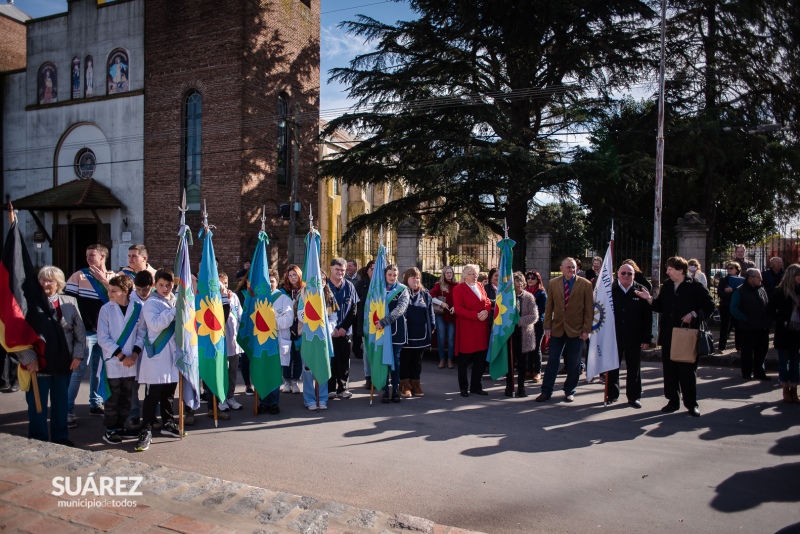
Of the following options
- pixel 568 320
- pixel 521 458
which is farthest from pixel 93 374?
pixel 568 320

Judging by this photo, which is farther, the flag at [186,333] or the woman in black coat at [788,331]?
the woman in black coat at [788,331]

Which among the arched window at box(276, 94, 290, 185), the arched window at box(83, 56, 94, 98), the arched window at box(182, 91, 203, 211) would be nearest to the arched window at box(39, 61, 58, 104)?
the arched window at box(83, 56, 94, 98)

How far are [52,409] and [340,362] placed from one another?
372 cm

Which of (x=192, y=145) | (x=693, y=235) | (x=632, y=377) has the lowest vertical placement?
(x=632, y=377)

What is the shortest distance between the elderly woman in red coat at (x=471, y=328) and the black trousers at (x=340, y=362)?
5.60 feet

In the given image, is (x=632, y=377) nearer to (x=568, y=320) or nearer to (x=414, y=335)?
(x=568, y=320)

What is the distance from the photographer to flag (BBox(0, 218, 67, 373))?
5.54 metres

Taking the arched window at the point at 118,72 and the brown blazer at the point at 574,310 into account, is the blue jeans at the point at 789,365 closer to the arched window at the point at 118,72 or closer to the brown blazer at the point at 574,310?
the brown blazer at the point at 574,310

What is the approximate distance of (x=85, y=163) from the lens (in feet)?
86.1

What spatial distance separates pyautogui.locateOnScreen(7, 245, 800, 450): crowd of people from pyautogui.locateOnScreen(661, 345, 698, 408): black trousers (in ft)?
0.04

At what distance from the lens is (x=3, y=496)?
382 cm

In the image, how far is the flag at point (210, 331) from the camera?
6.67m

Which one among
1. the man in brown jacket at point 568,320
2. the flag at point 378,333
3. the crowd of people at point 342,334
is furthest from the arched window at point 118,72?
the man in brown jacket at point 568,320

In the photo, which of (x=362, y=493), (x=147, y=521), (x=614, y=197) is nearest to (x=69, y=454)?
(x=147, y=521)
